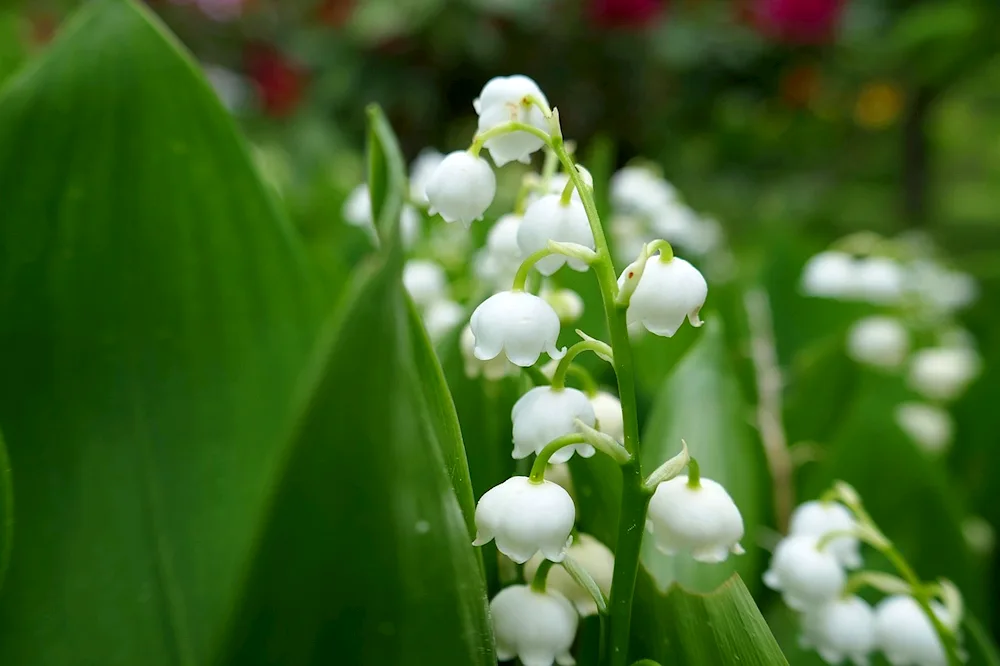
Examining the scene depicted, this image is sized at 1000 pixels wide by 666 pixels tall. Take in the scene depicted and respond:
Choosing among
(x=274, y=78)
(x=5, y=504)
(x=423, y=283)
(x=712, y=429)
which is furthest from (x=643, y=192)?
(x=274, y=78)

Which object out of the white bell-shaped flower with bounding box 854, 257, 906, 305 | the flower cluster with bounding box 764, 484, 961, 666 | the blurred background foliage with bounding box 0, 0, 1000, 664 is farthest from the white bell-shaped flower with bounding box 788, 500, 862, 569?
the blurred background foliage with bounding box 0, 0, 1000, 664

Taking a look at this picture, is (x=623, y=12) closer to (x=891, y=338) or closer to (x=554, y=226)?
(x=891, y=338)

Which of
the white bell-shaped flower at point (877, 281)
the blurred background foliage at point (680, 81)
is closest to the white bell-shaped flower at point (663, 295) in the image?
the white bell-shaped flower at point (877, 281)

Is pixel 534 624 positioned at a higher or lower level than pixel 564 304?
lower

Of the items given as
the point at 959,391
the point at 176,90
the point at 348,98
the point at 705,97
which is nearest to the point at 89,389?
the point at 176,90

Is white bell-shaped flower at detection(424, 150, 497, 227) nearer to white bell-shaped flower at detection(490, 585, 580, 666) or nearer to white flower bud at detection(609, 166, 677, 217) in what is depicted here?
white bell-shaped flower at detection(490, 585, 580, 666)

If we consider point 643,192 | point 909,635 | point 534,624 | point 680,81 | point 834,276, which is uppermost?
point 680,81

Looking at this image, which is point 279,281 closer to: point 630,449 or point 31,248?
point 31,248
